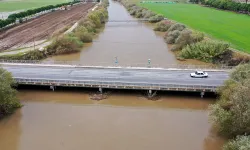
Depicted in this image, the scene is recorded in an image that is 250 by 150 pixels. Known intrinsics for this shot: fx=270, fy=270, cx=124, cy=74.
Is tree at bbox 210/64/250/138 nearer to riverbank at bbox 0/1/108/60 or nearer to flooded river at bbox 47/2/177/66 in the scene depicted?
flooded river at bbox 47/2/177/66

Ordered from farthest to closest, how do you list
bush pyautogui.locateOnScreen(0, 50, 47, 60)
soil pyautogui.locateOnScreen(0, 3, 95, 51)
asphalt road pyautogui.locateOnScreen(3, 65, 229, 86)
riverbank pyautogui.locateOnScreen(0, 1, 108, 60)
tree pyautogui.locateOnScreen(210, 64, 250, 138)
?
soil pyautogui.locateOnScreen(0, 3, 95, 51) → riverbank pyautogui.locateOnScreen(0, 1, 108, 60) → bush pyautogui.locateOnScreen(0, 50, 47, 60) → asphalt road pyautogui.locateOnScreen(3, 65, 229, 86) → tree pyautogui.locateOnScreen(210, 64, 250, 138)

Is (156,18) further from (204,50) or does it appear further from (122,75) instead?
(122,75)

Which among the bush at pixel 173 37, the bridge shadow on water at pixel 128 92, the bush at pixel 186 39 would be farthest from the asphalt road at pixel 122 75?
the bush at pixel 173 37

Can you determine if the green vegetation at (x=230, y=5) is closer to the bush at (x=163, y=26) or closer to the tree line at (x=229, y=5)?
the tree line at (x=229, y=5)

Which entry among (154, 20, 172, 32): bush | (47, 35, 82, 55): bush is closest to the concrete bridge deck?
(47, 35, 82, 55): bush

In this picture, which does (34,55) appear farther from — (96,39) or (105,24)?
(105,24)

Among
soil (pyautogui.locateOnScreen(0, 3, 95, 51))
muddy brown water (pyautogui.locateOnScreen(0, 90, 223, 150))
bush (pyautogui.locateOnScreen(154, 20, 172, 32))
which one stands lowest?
muddy brown water (pyautogui.locateOnScreen(0, 90, 223, 150))

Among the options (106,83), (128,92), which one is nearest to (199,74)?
(128,92)
